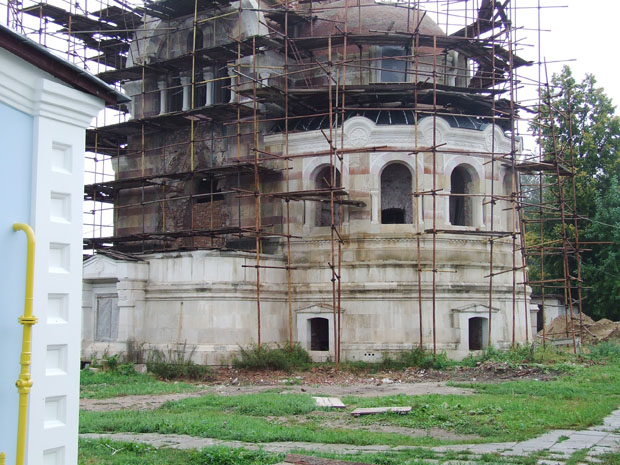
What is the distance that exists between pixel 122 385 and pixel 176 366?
8.16 ft

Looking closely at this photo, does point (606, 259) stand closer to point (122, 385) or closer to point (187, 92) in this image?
point (187, 92)

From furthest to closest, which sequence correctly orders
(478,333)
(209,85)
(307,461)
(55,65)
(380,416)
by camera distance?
(209,85) → (478,333) → (380,416) → (307,461) → (55,65)

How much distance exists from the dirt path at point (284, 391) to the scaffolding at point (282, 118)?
3546mm

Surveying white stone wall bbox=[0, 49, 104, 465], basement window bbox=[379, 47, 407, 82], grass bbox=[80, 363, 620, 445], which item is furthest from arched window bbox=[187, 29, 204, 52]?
white stone wall bbox=[0, 49, 104, 465]

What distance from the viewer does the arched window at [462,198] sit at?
28344 millimetres

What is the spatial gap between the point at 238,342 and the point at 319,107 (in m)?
9.99

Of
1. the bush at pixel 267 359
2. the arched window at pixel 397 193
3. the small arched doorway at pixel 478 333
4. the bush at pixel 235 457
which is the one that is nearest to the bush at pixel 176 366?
the bush at pixel 267 359

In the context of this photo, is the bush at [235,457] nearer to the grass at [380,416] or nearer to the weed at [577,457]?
the grass at [380,416]

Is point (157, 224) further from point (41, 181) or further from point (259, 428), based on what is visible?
point (41, 181)

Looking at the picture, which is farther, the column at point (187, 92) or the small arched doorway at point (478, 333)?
the column at point (187, 92)

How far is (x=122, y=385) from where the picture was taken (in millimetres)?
22391

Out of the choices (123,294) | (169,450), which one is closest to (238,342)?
(123,294)

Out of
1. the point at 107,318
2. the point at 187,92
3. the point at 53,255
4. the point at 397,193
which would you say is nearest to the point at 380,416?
the point at 53,255

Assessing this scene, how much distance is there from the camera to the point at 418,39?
27.7 m
